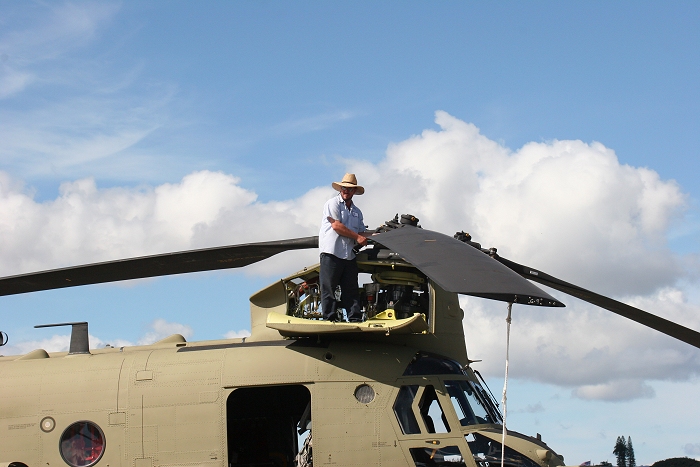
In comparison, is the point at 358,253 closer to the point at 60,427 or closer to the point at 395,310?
the point at 395,310

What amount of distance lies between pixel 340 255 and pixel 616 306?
345 cm

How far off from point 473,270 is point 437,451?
272 cm

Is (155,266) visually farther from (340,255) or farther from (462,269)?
(462,269)

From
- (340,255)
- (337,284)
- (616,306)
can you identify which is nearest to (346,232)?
(340,255)

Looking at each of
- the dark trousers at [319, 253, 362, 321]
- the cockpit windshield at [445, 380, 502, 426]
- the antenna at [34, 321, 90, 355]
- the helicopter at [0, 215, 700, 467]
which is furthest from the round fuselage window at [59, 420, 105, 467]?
the cockpit windshield at [445, 380, 502, 426]

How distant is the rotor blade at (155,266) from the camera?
34.0 ft

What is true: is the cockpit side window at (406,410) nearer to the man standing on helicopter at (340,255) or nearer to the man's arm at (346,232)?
the man standing on helicopter at (340,255)

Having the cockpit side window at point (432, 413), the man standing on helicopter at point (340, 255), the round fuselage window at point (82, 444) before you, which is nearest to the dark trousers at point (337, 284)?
the man standing on helicopter at point (340, 255)

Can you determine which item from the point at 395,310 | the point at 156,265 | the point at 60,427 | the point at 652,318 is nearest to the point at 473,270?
the point at 395,310

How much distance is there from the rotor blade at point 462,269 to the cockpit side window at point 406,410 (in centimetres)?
190

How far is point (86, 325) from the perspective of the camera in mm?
11406

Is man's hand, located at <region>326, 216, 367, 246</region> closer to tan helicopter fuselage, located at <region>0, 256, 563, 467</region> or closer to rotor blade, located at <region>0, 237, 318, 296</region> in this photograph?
rotor blade, located at <region>0, 237, 318, 296</region>

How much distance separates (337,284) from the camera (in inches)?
390

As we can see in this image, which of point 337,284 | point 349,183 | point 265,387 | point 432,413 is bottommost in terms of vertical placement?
point 432,413
